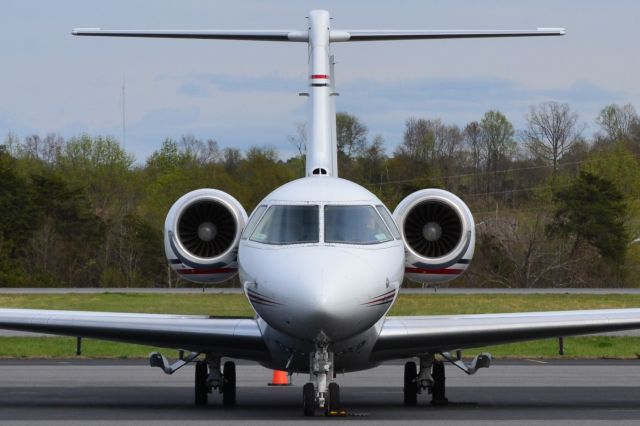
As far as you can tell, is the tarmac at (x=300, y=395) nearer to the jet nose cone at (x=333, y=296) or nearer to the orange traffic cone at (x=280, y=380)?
the orange traffic cone at (x=280, y=380)

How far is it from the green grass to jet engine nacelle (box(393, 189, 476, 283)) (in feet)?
42.0

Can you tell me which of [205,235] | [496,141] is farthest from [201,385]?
[496,141]

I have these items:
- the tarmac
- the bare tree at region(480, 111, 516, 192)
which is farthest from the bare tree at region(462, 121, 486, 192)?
the tarmac

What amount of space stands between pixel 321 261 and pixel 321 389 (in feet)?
4.96

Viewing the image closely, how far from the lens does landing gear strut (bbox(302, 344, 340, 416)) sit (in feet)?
44.7

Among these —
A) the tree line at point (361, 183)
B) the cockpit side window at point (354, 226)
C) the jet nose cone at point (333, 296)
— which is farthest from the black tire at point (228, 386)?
the tree line at point (361, 183)

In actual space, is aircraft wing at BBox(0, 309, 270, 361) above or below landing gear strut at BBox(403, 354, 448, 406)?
above

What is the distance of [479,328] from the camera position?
15.6 meters

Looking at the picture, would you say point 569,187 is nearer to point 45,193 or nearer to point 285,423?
point 45,193

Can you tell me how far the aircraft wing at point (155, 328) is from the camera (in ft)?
50.7

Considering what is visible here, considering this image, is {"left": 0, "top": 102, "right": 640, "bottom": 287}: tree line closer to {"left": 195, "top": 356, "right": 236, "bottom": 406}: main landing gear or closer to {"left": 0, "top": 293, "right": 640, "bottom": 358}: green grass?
{"left": 0, "top": 293, "right": 640, "bottom": 358}: green grass

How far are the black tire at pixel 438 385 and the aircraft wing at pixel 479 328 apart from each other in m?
0.92

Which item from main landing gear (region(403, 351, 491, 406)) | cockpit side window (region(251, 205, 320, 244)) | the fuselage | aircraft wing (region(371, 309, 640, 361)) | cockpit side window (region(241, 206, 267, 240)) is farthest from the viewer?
main landing gear (region(403, 351, 491, 406))

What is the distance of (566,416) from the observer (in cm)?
1412
